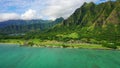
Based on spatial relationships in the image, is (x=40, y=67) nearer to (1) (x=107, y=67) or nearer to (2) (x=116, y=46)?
(1) (x=107, y=67)

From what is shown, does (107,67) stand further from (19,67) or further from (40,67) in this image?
(19,67)

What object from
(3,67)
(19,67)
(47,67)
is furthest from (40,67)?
(3,67)

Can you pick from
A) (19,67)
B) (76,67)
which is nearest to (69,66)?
(76,67)

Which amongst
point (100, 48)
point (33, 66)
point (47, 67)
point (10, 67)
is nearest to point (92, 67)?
point (47, 67)

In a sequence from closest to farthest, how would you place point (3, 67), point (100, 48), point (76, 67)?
point (3, 67), point (76, 67), point (100, 48)

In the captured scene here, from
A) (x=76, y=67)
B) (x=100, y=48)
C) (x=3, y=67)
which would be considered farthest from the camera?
(x=100, y=48)

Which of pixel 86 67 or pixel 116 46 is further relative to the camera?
pixel 116 46

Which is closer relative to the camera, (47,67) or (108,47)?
(47,67)
